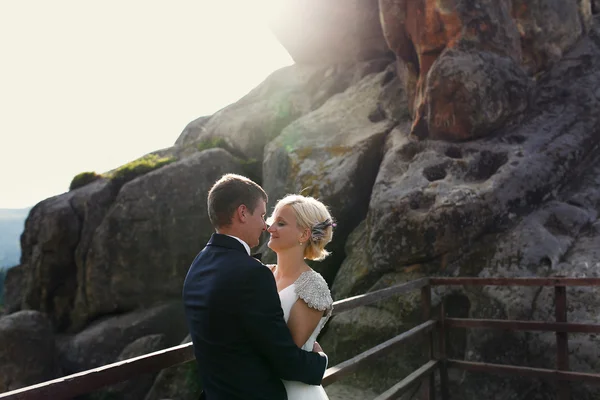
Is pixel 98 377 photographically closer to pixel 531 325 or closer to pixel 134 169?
pixel 531 325

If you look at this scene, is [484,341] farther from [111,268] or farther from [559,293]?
[111,268]

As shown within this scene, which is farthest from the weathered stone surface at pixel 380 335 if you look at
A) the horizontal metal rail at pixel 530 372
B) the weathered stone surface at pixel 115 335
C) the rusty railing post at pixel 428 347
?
the weathered stone surface at pixel 115 335

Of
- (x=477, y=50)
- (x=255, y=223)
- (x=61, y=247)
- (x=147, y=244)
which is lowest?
(x=147, y=244)

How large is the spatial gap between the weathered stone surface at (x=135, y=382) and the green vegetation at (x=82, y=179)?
6.19 m

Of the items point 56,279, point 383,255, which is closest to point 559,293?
point 383,255

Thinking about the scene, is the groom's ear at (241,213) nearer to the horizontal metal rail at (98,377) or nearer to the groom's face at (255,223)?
the groom's face at (255,223)

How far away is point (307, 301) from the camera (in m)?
2.35

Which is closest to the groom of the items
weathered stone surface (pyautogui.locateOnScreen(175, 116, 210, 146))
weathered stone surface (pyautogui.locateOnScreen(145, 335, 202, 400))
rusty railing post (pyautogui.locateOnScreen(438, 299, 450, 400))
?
rusty railing post (pyautogui.locateOnScreen(438, 299, 450, 400))

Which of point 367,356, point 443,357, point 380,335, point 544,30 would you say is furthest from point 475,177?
point 367,356

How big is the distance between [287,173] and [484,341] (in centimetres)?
667

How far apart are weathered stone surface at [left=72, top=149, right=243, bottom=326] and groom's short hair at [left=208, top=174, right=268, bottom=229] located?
12303 millimetres

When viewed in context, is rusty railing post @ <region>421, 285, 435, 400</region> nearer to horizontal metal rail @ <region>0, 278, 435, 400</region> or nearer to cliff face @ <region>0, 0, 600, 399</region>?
cliff face @ <region>0, 0, 600, 399</region>

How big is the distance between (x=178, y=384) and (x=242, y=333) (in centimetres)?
903

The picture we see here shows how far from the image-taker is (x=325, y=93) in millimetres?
16391
